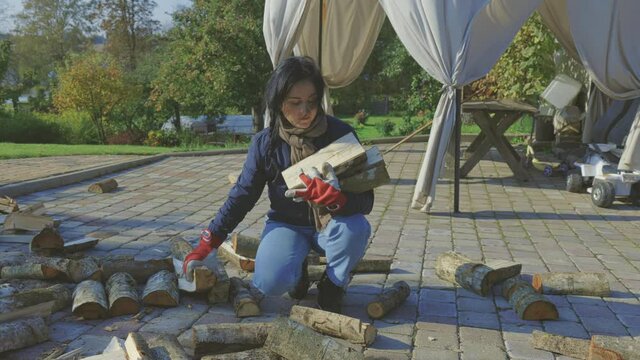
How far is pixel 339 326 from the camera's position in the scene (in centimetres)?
293

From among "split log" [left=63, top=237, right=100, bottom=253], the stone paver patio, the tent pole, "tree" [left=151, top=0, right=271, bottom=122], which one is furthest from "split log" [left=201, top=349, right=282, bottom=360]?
"tree" [left=151, top=0, right=271, bottom=122]

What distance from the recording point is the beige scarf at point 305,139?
3.15 m

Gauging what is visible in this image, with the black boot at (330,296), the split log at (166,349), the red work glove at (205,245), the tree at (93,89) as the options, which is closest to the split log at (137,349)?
the split log at (166,349)

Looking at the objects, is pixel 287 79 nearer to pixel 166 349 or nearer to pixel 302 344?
pixel 302 344

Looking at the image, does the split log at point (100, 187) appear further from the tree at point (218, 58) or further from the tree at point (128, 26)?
the tree at point (128, 26)

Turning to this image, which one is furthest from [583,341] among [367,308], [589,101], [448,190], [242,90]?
[242,90]

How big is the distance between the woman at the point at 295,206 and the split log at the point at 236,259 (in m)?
0.82

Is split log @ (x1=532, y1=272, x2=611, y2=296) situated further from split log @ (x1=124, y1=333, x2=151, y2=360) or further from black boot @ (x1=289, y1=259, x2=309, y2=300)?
split log @ (x1=124, y1=333, x2=151, y2=360)

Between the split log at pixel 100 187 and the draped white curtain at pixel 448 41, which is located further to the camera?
the split log at pixel 100 187

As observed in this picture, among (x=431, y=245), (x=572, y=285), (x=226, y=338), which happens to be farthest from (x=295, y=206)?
(x=431, y=245)

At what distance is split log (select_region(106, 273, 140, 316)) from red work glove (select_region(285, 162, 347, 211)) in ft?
3.77

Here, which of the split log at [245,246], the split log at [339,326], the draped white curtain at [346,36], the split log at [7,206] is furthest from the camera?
the draped white curtain at [346,36]

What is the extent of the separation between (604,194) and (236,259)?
4404 mm

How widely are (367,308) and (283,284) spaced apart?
0.54 m
